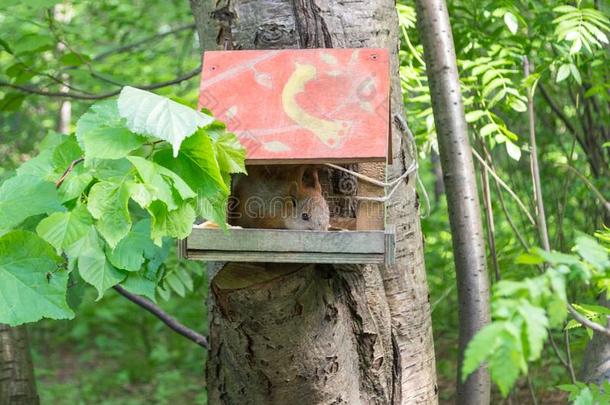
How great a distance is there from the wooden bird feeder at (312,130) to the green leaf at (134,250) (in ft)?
0.42

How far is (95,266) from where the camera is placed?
1.90 m

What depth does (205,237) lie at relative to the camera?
189 cm

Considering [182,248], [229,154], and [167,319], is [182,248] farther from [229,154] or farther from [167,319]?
[167,319]

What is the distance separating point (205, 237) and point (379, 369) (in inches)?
26.7

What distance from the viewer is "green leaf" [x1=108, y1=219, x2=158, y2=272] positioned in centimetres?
193

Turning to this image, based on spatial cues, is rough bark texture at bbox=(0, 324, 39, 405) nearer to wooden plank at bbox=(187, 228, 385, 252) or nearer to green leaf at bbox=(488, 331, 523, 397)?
wooden plank at bbox=(187, 228, 385, 252)

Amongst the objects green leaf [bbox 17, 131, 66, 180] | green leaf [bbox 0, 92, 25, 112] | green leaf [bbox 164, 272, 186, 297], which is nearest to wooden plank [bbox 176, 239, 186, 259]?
green leaf [bbox 17, 131, 66, 180]

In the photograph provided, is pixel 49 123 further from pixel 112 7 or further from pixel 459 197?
pixel 459 197

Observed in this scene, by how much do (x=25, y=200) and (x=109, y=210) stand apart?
329 millimetres

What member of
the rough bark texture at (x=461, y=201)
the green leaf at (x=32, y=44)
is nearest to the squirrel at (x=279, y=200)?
the rough bark texture at (x=461, y=201)

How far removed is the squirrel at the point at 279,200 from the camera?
6.48ft

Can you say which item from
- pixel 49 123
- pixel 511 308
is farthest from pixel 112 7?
pixel 511 308

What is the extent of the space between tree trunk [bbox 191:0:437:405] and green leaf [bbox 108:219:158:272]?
0.18 m

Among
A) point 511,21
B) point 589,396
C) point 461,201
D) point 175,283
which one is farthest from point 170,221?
point 511,21
